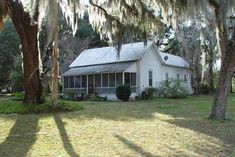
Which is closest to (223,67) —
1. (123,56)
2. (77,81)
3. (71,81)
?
(123,56)

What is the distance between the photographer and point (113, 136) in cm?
1008

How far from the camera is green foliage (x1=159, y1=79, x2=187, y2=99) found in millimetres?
29513

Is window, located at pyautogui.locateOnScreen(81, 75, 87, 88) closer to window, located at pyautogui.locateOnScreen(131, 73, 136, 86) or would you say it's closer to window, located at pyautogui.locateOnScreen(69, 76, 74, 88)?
window, located at pyautogui.locateOnScreen(69, 76, 74, 88)

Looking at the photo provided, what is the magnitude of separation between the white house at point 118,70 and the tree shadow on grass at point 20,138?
16.7m

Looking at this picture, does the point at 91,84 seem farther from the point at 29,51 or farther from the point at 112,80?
the point at 29,51

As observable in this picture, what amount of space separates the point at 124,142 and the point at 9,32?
106 ft

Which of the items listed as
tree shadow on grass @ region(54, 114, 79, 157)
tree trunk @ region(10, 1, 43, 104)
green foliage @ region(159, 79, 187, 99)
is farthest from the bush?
tree shadow on grass @ region(54, 114, 79, 157)

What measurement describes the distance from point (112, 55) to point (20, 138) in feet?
74.3

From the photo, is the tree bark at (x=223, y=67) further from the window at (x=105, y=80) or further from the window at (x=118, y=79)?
the window at (x=105, y=80)

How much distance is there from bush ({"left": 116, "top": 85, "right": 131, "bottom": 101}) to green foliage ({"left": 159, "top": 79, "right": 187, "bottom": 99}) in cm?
369

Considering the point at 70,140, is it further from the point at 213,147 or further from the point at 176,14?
the point at 176,14

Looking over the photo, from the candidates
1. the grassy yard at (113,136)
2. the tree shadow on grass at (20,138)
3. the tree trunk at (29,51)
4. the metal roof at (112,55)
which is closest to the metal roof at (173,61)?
the metal roof at (112,55)

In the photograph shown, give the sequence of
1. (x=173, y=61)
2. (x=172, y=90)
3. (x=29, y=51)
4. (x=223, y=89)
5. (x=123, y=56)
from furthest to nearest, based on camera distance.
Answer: (x=173, y=61)
(x=123, y=56)
(x=172, y=90)
(x=29, y=51)
(x=223, y=89)

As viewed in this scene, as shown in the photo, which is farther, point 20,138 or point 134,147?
point 20,138
